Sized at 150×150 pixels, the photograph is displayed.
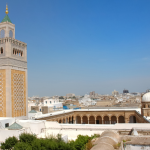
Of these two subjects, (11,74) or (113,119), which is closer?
(11,74)

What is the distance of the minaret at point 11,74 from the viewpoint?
1577 cm

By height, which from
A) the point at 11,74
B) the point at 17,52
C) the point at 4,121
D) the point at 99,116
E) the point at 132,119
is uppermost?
the point at 17,52

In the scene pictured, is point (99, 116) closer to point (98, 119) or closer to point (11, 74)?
point (98, 119)

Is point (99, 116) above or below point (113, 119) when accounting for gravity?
above

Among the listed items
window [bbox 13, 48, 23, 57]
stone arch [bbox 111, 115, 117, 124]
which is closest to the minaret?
window [bbox 13, 48, 23, 57]

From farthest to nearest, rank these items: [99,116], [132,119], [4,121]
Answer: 1. [99,116]
2. [132,119]
3. [4,121]

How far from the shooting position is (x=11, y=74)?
1609 centimetres

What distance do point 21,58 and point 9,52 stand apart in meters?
1.61

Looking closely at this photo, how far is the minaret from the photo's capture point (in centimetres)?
1577

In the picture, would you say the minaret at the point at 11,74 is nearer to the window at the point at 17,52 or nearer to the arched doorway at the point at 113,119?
the window at the point at 17,52

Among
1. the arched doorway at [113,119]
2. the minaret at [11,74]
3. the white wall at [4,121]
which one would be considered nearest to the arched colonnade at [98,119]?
the arched doorway at [113,119]

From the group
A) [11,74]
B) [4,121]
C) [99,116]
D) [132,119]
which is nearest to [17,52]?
[11,74]

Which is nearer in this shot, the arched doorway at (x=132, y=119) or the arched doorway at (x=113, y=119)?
the arched doorway at (x=132, y=119)

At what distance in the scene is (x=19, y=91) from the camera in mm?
16828
